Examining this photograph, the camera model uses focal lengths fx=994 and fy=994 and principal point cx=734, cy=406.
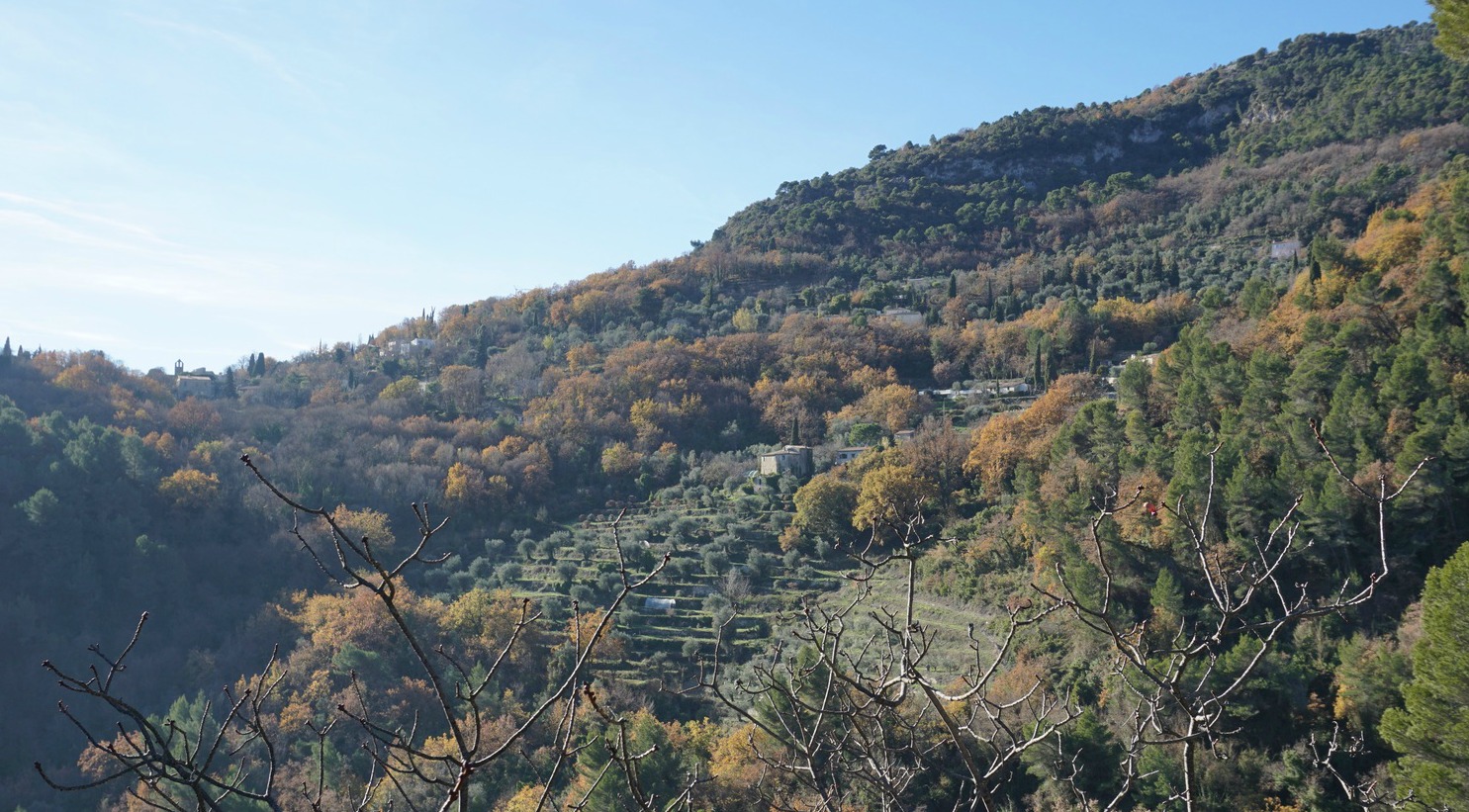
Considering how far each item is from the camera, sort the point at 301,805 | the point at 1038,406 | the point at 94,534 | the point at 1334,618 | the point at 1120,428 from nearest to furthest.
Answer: the point at 1334,618 < the point at 301,805 < the point at 1120,428 < the point at 1038,406 < the point at 94,534

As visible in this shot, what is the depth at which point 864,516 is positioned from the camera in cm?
2961

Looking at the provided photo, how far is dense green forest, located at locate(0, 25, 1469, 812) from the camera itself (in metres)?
10.5

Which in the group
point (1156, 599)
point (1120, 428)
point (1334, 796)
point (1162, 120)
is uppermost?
point (1162, 120)

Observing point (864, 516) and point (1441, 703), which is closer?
point (1441, 703)

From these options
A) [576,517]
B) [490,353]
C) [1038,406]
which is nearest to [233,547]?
[576,517]

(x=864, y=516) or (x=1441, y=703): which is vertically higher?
(x=1441, y=703)

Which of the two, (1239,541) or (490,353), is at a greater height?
(490,353)

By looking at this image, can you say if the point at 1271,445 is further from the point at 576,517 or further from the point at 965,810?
the point at 576,517

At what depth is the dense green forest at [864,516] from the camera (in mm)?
10508

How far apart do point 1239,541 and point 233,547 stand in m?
32.8

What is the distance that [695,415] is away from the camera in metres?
45.0

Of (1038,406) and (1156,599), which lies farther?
(1038,406)

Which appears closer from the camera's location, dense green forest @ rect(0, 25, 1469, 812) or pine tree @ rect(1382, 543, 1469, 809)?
dense green forest @ rect(0, 25, 1469, 812)

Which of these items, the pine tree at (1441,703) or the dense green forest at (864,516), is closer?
the dense green forest at (864,516)
